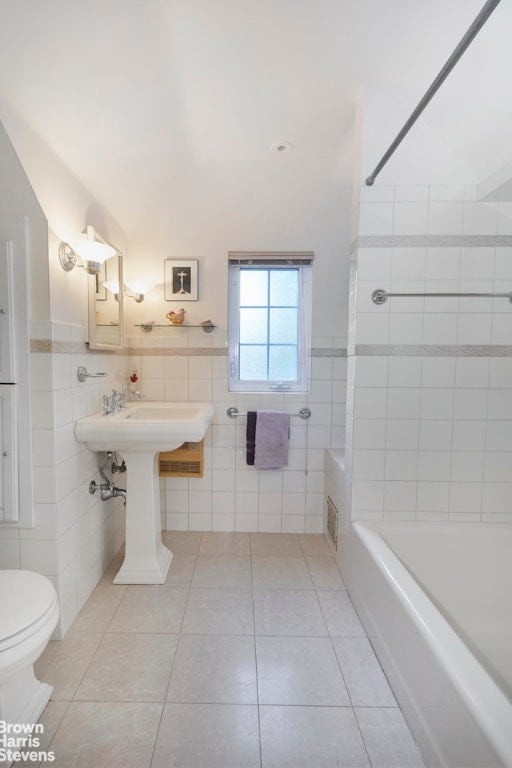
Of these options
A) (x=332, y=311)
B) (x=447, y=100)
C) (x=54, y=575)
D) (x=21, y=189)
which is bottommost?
(x=54, y=575)

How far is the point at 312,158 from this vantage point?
203cm

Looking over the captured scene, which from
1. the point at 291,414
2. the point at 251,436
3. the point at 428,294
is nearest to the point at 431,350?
the point at 428,294

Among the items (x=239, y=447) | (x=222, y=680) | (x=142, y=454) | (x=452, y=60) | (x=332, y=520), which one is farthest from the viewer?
(x=239, y=447)

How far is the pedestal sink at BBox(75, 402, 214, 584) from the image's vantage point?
1.68 meters

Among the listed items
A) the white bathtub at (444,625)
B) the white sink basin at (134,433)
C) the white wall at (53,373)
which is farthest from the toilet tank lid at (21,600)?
the white bathtub at (444,625)

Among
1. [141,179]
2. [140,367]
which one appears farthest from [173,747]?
Answer: [141,179]

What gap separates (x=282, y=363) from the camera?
8.16ft

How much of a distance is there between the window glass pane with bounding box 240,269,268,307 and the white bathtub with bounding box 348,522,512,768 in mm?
1573

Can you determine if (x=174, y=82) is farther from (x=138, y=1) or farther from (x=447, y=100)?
(x=447, y=100)

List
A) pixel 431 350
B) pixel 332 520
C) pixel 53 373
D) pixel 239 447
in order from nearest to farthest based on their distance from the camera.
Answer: pixel 53 373 < pixel 431 350 < pixel 332 520 < pixel 239 447

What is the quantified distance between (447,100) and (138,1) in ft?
4.32

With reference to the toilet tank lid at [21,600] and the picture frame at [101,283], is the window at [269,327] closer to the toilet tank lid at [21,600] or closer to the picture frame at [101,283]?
the picture frame at [101,283]

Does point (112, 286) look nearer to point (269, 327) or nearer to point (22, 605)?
point (269, 327)

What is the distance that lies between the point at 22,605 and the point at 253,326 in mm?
1920
